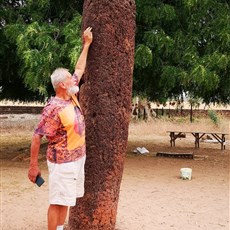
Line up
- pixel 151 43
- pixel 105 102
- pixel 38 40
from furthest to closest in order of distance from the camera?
pixel 151 43, pixel 38 40, pixel 105 102

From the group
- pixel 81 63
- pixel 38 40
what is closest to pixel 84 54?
pixel 81 63

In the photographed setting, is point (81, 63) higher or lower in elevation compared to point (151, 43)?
lower

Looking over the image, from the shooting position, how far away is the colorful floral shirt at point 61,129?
4.27 metres

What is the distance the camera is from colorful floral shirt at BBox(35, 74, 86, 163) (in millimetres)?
4273

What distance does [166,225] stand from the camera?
22.6 feet

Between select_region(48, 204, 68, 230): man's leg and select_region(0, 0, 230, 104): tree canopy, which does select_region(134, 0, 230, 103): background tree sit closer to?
select_region(0, 0, 230, 104): tree canopy

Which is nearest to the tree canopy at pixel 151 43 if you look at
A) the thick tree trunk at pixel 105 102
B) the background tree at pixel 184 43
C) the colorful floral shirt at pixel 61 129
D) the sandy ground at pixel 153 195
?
the background tree at pixel 184 43

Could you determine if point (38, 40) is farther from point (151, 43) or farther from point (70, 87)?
point (70, 87)

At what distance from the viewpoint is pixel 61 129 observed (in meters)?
4.30

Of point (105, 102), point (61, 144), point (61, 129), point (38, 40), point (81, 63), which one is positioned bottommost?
point (61, 144)

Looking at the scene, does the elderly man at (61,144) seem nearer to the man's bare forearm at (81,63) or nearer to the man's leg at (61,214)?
the man's leg at (61,214)

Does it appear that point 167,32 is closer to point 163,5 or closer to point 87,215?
point 163,5

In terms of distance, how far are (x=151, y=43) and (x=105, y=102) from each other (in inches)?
270

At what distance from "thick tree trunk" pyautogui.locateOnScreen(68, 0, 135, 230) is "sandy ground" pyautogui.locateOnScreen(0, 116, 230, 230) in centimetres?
177
